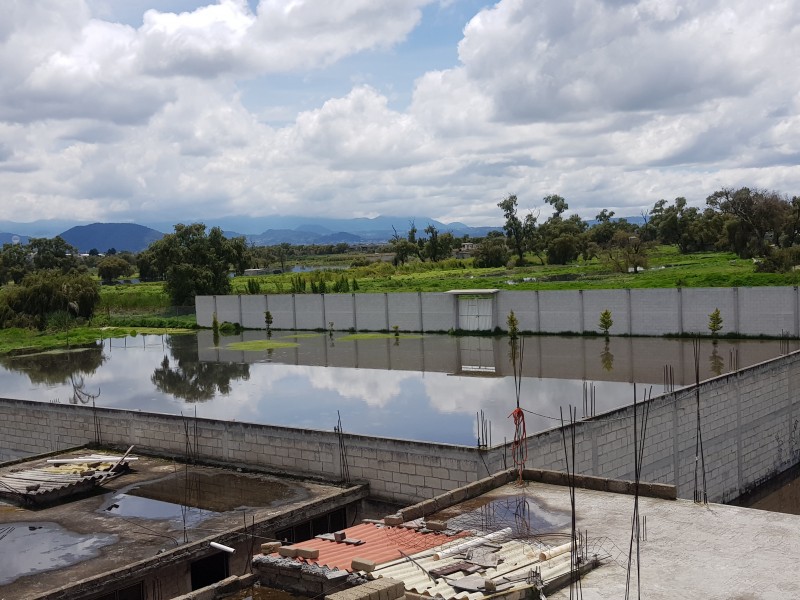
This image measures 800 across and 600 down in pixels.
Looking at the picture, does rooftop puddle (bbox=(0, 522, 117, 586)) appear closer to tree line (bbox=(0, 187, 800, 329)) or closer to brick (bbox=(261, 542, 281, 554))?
brick (bbox=(261, 542, 281, 554))

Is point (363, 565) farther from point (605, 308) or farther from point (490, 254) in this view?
point (490, 254)

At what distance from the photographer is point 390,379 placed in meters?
31.9

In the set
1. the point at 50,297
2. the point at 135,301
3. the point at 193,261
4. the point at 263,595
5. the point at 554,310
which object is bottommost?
the point at 263,595

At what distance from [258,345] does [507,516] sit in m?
34.7

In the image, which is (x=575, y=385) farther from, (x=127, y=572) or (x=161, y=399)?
(x=127, y=572)

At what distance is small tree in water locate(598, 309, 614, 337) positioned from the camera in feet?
127

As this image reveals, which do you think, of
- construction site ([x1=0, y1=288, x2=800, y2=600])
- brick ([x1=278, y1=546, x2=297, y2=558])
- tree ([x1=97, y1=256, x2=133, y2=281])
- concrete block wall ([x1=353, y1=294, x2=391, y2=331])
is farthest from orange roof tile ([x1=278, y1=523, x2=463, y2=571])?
tree ([x1=97, y1=256, x2=133, y2=281])

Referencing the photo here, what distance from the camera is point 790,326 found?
112ft

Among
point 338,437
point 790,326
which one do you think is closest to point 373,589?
point 338,437

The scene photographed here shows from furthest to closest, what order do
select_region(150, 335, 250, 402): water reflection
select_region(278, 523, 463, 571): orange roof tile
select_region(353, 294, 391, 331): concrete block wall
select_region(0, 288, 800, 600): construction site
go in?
select_region(353, 294, 391, 331): concrete block wall
select_region(150, 335, 250, 402): water reflection
select_region(278, 523, 463, 571): orange roof tile
select_region(0, 288, 800, 600): construction site

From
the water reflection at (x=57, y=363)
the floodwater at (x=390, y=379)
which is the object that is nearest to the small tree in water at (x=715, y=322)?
the floodwater at (x=390, y=379)

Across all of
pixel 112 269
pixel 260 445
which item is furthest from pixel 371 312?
pixel 112 269

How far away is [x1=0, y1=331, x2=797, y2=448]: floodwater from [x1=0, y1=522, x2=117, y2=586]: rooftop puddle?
359 inches

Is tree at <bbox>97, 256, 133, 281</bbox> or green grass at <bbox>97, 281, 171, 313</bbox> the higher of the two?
tree at <bbox>97, 256, 133, 281</bbox>
